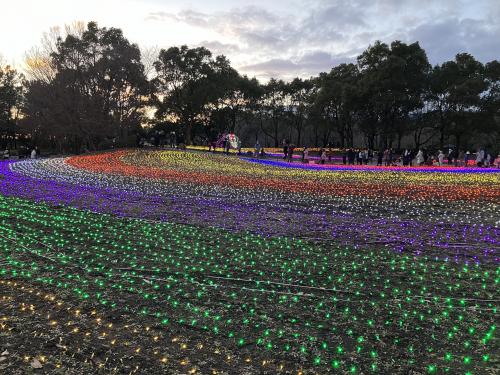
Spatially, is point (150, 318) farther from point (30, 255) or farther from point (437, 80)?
point (437, 80)

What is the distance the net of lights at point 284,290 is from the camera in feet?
10.3

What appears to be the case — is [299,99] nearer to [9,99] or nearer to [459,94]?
[459,94]

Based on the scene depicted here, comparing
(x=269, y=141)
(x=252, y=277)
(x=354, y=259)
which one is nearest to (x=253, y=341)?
(x=252, y=277)

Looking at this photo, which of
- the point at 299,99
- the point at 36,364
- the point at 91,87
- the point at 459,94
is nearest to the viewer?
the point at 36,364

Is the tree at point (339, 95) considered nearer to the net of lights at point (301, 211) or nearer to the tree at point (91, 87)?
the tree at point (91, 87)

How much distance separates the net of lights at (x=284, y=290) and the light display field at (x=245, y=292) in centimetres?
2

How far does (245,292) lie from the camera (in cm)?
421

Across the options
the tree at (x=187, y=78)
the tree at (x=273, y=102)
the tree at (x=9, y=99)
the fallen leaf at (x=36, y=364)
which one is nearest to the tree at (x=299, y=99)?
the tree at (x=273, y=102)

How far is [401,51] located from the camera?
3650cm

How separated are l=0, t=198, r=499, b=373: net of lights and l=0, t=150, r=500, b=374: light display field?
0.02 m

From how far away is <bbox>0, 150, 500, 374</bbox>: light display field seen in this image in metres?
2.94

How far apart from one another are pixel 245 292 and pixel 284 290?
42 centimetres

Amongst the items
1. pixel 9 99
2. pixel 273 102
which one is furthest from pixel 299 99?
pixel 9 99

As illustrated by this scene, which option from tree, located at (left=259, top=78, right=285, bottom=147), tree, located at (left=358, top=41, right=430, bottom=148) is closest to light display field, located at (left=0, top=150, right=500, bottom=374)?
tree, located at (left=358, top=41, right=430, bottom=148)
